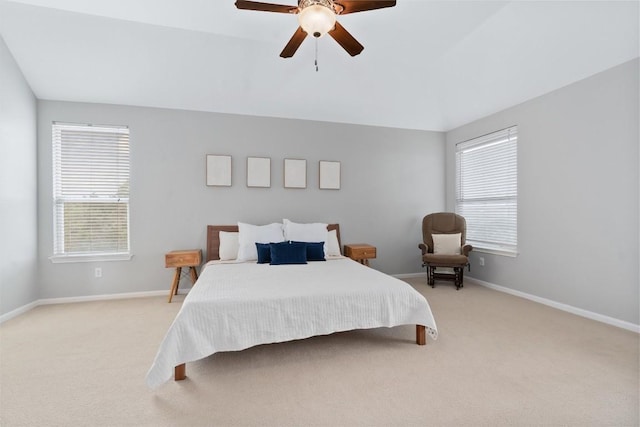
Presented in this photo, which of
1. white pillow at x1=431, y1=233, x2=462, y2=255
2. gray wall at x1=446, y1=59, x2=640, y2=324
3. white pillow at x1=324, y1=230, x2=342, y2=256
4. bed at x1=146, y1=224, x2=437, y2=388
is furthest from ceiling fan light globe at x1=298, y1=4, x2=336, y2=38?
white pillow at x1=431, y1=233, x2=462, y2=255

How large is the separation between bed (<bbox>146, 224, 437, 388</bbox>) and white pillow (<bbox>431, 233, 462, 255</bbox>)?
2.06m

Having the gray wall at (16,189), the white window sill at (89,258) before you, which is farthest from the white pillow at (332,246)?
the gray wall at (16,189)

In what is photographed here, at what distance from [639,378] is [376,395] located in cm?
189

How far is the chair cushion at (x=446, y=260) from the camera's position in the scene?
4.31m

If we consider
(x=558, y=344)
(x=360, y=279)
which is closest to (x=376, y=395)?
(x=360, y=279)

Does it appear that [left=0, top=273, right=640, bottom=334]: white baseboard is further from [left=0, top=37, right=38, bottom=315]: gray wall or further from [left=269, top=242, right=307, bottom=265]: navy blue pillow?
[left=269, top=242, right=307, bottom=265]: navy blue pillow

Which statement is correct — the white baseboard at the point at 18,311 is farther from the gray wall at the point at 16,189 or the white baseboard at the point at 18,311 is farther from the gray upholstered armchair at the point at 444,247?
the gray upholstered armchair at the point at 444,247

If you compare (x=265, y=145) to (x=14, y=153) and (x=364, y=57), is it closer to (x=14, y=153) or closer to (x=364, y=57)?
(x=364, y=57)

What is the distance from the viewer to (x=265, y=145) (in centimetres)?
454

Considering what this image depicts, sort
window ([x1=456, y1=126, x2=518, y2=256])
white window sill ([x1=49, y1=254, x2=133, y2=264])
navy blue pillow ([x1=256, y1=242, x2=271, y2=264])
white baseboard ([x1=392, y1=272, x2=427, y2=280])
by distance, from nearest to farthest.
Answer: navy blue pillow ([x1=256, y1=242, x2=271, y2=264]), white window sill ([x1=49, y1=254, x2=133, y2=264]), window ([x1=456, y1=126, x2=518, y2=256]), white baseboard ([x1=392, y1=272, x2=427, y2=280])

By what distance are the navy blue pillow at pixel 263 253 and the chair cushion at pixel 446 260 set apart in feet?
7.84

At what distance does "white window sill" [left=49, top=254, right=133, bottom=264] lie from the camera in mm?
3814

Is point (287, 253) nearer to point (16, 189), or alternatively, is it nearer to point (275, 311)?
point (275, 311)

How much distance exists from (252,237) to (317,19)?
2744 mm
